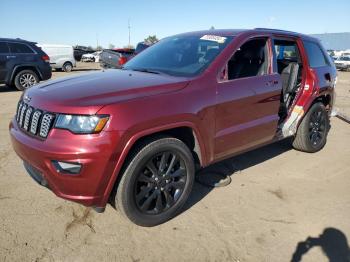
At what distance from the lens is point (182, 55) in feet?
13.4

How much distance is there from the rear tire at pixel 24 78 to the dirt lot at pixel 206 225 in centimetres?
758

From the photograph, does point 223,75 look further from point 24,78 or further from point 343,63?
point 343,63

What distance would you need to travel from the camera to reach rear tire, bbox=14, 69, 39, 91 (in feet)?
37.6

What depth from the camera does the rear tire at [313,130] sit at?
5.30 metres

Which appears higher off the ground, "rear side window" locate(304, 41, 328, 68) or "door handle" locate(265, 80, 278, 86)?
"rear side window" locate(304, 41, 328, 68)

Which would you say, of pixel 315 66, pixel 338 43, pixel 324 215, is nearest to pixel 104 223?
pixel 324 215

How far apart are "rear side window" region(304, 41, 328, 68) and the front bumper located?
12.0 feet

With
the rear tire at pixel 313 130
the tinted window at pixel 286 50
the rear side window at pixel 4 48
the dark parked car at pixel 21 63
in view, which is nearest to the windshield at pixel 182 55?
the tinted window at pixel 286 50

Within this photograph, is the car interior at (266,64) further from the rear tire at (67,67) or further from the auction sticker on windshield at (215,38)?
the rear tire at (67,67)

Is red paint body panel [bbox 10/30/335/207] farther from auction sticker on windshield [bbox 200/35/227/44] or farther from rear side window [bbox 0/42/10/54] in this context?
rear side window [bbox 0/42/10/54]

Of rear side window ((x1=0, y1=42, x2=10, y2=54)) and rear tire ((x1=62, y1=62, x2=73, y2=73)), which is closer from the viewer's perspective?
rear side window ((x1=0, y1=42, x2=10, y2=54))

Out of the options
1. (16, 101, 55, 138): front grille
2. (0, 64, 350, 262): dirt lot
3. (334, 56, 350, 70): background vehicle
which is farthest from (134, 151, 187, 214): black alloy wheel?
(334, 56, 350, 70): background vehicle

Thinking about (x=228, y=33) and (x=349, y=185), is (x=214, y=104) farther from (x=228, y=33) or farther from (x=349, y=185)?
(x=349, y=185)

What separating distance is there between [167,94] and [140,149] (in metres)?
0.55
